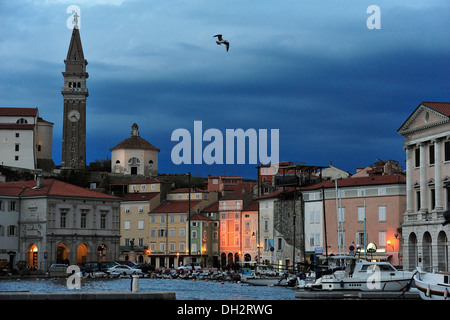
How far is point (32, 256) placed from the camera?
89938 millimetres

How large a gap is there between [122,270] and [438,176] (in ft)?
105

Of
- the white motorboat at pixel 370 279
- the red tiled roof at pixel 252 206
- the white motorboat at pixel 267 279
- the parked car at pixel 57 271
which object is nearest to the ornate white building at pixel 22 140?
the red tiled roof at pixel 252 206

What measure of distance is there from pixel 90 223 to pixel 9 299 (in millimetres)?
64050

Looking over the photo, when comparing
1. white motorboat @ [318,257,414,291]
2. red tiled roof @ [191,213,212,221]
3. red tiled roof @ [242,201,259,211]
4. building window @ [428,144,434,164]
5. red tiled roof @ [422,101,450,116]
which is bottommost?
white motorboat @ [318,257,414,291]

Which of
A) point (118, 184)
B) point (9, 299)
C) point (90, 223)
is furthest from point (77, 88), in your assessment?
point (9, 299)

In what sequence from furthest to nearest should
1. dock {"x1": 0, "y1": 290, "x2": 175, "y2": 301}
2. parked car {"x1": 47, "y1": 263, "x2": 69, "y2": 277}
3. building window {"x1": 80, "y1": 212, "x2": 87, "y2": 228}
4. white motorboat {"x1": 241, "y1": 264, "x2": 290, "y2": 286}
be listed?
building window {"x1": 80, "y1": 212, "x2": 87, "y2": 228} → parked car {"x1": 47, "y1": 263, "x2": 69, "y2": 277} → white motorboat {"x1": 241, "y1": 264, "x2": 290, "y2": 286} → dock {"x1": 0, "y1": 290, "x2": 175, "y2": 301}

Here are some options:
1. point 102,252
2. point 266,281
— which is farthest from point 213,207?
point 266,281

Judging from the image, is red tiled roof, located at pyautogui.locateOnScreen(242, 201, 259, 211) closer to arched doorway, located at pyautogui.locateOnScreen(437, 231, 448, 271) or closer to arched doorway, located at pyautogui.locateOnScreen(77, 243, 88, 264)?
arched doorway, located at pyautogui.locateOnScreen(77, 243, 88, 264)

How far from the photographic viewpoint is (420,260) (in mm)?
69688

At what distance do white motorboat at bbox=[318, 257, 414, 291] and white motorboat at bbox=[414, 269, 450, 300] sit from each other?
846 cm

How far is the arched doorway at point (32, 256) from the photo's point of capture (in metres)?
89.4

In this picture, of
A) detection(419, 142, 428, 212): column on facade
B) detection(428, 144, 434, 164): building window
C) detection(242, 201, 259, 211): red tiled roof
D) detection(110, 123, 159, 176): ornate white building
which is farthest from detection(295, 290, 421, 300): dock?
detection(110, 123, 159, 176): ornate white building

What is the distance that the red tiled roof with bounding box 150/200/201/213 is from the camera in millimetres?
120500
